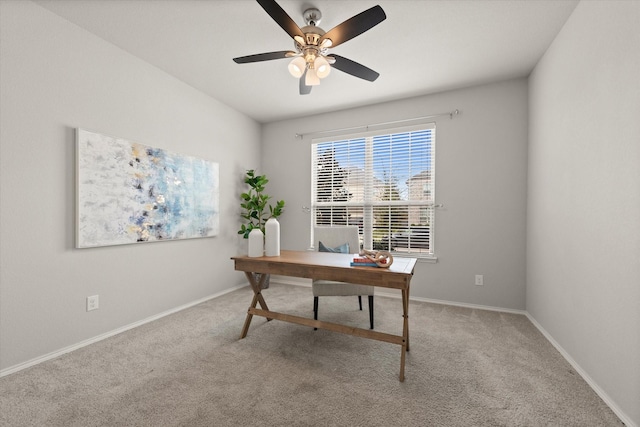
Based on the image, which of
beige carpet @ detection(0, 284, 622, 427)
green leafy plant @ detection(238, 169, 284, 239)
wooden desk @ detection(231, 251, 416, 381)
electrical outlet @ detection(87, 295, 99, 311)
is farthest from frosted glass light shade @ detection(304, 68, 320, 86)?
electrical outlet @ detection(87, 295, 99, 311)

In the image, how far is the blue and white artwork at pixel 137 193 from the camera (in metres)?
2.29

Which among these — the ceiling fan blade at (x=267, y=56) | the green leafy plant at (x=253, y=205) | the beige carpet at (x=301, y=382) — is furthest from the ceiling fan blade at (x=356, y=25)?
the green leafy plant at (x=253, y=205)

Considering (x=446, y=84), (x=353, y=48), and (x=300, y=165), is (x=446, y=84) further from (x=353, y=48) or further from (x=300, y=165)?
(x=300, y=165)

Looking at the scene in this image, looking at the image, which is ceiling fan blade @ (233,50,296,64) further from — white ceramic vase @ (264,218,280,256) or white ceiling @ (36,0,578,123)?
white ceramic vase @ (264,218,280,256)

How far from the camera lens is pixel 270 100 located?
3691mm

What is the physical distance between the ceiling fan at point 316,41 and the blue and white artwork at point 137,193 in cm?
147

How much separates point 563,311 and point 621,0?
2.12 meters

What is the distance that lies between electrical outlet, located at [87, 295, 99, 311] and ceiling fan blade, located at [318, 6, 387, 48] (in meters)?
2.83

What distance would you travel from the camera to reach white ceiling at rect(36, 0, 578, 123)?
2.03 metres

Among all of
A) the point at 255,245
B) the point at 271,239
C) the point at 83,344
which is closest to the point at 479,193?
the point at 271,239

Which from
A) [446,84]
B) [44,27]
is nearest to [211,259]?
[44,27]

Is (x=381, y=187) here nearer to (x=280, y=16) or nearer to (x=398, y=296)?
(x=398, y=296)

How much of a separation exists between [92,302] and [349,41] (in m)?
3.25

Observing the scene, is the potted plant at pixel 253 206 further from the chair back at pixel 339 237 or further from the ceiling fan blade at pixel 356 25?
the ceiling fan blade at pixel 356 25
